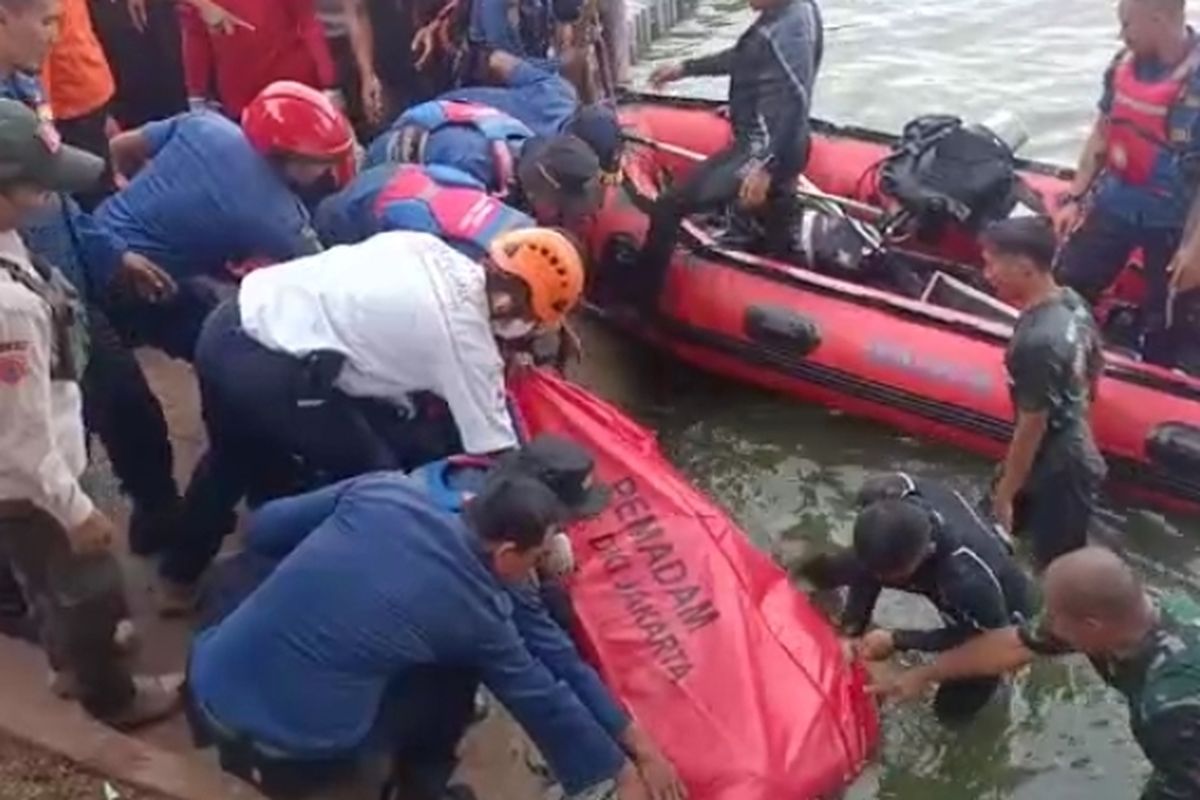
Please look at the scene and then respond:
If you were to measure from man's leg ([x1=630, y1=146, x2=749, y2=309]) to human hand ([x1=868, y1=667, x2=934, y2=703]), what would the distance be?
241 cm

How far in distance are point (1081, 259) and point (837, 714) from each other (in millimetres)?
2542

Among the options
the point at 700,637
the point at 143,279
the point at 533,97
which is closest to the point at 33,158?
the point at 143,279

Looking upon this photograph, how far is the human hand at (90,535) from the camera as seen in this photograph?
3.73 meters

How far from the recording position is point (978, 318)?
20.6 feet

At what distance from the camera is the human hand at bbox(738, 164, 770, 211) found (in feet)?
21.1

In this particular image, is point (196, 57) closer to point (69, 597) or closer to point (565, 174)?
point (565, 174)

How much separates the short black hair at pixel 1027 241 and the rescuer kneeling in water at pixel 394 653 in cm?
169

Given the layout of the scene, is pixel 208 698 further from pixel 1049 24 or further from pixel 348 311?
pixel 1049 24

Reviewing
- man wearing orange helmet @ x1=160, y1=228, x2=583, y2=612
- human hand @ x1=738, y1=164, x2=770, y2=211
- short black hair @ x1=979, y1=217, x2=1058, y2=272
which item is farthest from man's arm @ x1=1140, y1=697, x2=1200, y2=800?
human hand @ x1=738, y1=164, x2=770, y2=211

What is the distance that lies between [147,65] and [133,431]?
247 centimetres

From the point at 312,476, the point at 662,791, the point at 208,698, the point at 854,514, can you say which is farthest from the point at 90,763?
the point at 854,514

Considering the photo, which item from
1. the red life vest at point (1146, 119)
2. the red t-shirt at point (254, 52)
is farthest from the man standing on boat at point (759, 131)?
the red t-shirt at point (254, 52)

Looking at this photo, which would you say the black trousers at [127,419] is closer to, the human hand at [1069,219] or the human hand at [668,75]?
the human hand at [668,75]

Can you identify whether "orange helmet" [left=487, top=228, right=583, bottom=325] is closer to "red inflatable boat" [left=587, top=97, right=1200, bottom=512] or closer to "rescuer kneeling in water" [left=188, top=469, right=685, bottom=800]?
"rescuer kneeling in water" [left=188, top=469, right=685, bottom=800]
